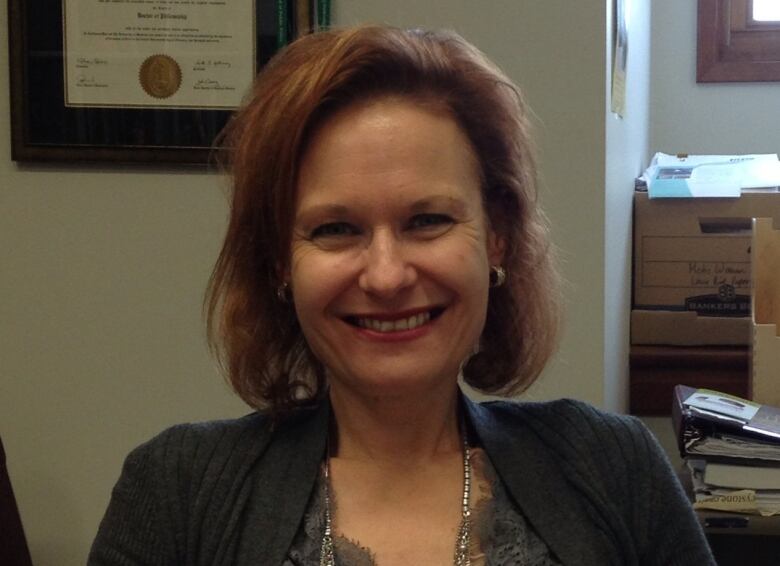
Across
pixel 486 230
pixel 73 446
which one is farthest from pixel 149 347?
pixel 486 230

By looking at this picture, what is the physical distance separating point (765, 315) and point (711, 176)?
0.54 metres

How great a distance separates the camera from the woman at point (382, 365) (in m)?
1.02

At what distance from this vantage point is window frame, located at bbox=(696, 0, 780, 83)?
2727 mm

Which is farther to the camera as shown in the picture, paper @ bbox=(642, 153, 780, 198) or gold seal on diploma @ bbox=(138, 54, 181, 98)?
paper @ bbox=(642, 153, 780, 198)

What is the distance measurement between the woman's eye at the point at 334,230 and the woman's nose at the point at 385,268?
0.03 m

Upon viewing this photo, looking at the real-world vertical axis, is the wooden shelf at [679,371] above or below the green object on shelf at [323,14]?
below

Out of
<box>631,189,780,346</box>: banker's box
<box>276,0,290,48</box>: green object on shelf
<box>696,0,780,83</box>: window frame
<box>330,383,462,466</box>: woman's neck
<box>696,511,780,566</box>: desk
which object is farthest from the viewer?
<box>696,0,780,83</box>: window frame

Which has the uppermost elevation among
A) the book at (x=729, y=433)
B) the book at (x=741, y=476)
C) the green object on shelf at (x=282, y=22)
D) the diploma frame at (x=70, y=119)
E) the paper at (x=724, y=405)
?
the green object on shelf at (x=282, y=22)

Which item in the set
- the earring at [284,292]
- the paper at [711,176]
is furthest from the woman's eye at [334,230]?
the paper at [711,176]

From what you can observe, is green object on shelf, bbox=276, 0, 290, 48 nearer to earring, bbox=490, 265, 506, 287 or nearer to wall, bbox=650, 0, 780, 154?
earring, bbox=490, 265, 506, 287
